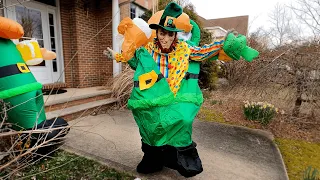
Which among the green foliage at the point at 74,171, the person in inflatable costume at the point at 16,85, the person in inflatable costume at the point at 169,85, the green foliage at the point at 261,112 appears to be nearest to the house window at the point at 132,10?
the green foliage at the point at 261,112

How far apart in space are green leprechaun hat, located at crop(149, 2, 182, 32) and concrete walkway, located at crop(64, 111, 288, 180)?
3.72 ft

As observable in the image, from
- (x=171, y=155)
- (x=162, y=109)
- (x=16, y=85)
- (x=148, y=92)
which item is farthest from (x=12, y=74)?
(x=171, y=155)

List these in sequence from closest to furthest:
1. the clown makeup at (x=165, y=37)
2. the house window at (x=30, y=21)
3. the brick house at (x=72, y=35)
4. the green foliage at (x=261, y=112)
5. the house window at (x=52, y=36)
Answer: the clown makeup at (x=165, y=37), the green foliage at (x=261, y=112), the house window at (x=30, y=21), the brick house at (x=72, y=35), the house window at (x=52, y=36)

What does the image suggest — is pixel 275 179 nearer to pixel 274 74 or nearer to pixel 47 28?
pixel 274 74

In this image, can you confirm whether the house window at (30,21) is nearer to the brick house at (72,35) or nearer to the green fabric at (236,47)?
the brick house at (72,35)

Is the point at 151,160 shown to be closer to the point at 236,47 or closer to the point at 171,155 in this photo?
the point at 171,155

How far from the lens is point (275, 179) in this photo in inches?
86.5

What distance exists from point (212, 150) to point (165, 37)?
186cm

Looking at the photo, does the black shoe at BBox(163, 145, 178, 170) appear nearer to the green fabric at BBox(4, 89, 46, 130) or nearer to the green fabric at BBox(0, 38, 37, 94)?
the green fabric at BBox(4, 89, 46, 130)

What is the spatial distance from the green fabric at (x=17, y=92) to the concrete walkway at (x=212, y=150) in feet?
1.62

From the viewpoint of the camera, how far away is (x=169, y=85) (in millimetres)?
1849

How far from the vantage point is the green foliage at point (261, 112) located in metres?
3.85

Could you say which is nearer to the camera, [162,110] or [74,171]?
[162,110]

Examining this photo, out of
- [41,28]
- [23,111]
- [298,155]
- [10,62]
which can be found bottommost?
[298,155]
